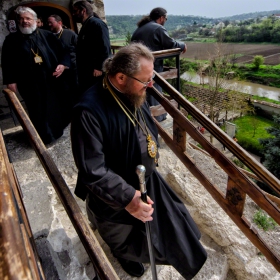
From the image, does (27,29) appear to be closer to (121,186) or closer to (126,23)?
(121,186)

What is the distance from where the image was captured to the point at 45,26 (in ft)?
18.1

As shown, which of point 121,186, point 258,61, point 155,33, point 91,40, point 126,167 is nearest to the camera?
point 121,186

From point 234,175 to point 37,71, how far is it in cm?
270

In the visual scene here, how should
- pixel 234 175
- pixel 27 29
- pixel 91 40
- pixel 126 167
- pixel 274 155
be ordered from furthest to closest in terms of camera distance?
pixel 274 155 < pixel 91 40 < pixel 27 29 < pixel 234 175 < pixel 126 167

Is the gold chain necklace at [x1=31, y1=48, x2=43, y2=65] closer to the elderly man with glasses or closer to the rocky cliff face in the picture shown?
the rocky cliff face

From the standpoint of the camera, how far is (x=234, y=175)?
2193 mm

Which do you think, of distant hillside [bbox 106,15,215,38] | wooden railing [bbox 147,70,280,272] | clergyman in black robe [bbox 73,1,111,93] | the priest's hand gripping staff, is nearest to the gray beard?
clergyman in black robe [bbox 73,1,111,93]

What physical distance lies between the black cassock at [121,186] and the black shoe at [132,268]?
25 centimetres

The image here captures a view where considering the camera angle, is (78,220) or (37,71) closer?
(78,220)

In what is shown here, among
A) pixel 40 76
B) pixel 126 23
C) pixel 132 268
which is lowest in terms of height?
pixel 132 268

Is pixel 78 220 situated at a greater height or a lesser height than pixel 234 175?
greater

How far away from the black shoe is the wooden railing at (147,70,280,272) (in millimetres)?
1003

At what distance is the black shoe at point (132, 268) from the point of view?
86.7 inches

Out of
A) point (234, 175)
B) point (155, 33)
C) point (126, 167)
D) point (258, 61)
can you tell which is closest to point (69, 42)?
point (155, 33)
